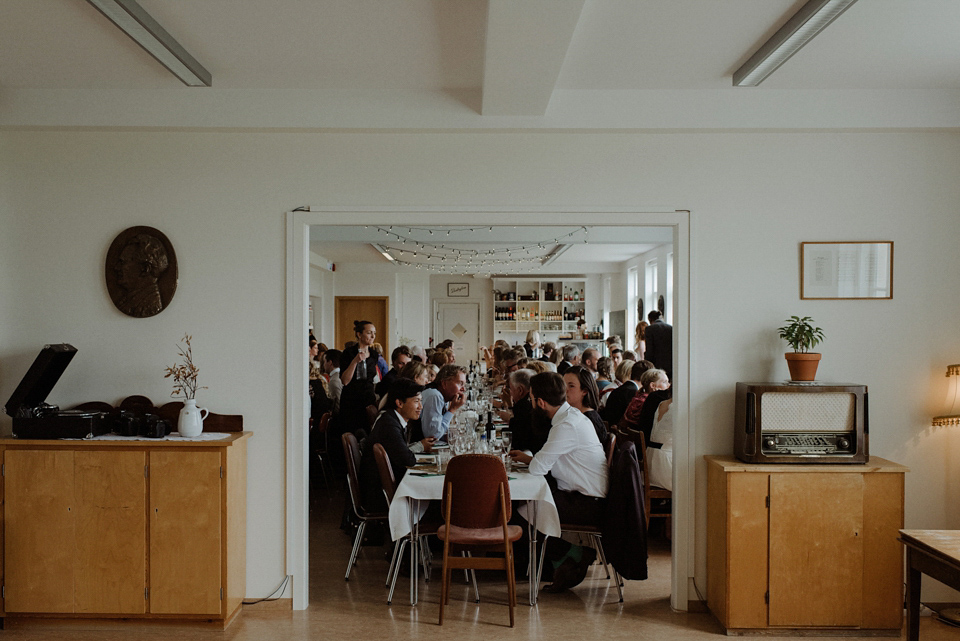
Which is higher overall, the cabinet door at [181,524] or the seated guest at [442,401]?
the seated guest at [442,401]

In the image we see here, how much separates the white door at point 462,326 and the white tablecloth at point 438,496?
1204 centimetres

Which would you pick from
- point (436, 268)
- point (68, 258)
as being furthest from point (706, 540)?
point (436, 268)

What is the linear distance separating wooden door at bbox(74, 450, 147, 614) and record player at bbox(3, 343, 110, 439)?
149 millimetres

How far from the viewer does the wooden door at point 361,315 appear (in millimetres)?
14805

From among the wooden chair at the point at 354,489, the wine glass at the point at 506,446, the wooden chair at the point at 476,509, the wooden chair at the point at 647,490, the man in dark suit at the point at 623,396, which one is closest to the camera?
the wooden chair at the point at 476,509

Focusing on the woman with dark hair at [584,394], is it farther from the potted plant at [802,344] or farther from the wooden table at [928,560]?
the wooden table at [928,560]

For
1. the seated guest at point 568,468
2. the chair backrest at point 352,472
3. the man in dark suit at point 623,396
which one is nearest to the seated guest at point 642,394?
the man in dark suit at point 623,396

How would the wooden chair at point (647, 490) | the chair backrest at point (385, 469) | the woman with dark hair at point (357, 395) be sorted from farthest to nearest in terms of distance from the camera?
the woman with dark hair at point (357, 395) → the wooden chair at point (647, 490) → the chair backrest at point (385, 469)

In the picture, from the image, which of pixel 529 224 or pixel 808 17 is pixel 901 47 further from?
pixel 529 224

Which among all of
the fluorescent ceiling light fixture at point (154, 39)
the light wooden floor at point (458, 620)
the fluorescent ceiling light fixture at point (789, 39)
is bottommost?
the light wooden floor at point (458, 620)

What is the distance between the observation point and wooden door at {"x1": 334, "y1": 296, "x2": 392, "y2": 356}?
48.6ft

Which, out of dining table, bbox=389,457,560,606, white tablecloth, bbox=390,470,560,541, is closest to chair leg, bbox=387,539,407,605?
dining table, bbox=389,457,560,606

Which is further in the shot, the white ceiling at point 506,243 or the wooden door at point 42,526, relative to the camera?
the white ceiling at point 506,243

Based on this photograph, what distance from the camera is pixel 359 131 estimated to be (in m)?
4.43
